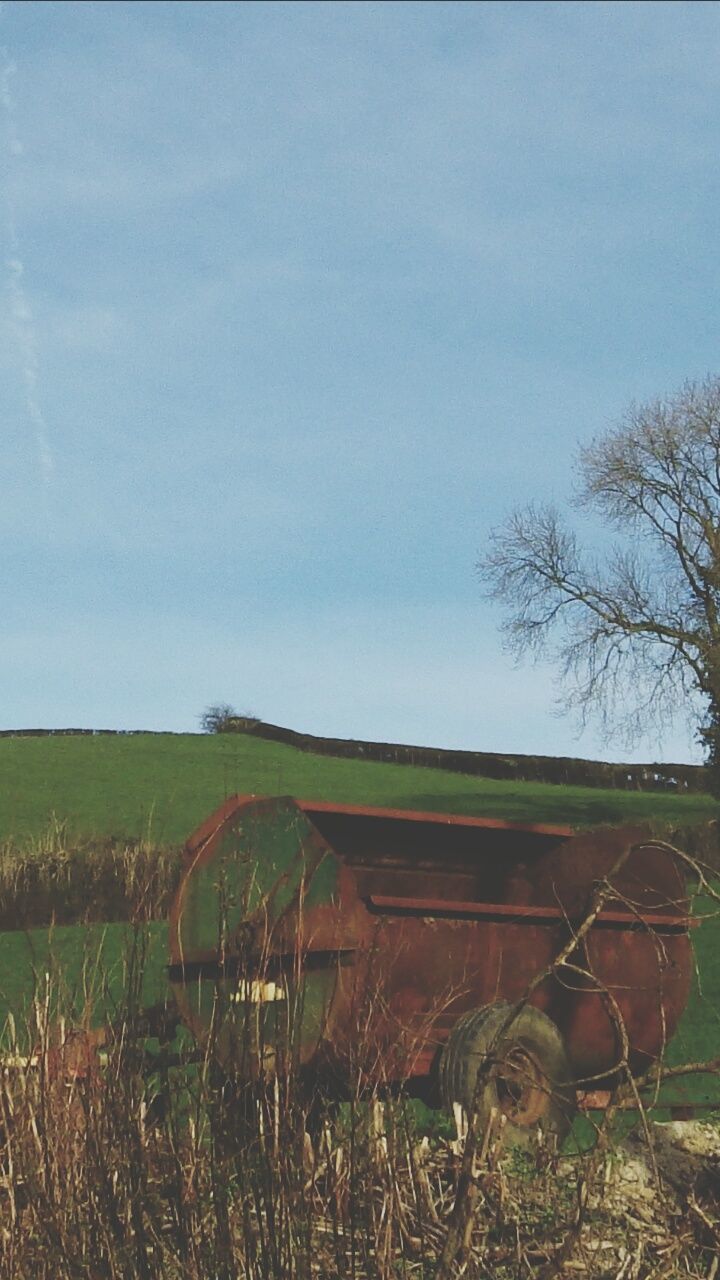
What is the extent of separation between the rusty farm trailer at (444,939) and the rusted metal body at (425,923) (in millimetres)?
13

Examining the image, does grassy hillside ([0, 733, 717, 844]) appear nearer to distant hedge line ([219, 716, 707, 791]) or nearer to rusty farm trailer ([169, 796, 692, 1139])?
distant hedge line ([219, 716, 707, 791])

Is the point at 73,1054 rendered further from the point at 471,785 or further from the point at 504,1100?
the point at 471,785

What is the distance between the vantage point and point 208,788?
1468 inches

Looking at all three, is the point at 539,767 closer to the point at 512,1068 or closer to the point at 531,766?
the point at 531,766

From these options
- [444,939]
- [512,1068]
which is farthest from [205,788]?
[512,1068]

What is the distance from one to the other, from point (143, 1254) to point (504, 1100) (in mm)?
3490

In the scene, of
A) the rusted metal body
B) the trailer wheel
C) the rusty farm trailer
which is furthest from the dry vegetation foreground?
the trailer wheel

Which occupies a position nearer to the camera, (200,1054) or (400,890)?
(200,1054)

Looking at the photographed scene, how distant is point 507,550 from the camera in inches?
1560

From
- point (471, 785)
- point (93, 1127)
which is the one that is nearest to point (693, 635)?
point (471, 785)

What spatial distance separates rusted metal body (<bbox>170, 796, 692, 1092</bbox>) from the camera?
7.69 m

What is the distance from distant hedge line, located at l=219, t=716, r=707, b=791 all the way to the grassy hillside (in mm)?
1175

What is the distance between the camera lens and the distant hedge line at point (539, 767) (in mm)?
43812

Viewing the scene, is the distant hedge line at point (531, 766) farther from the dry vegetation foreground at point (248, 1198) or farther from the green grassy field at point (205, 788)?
the dry vegetation foreground at point (248, 1198)
